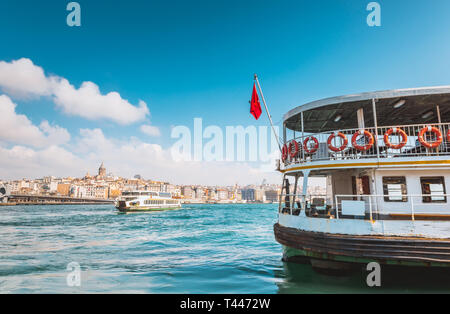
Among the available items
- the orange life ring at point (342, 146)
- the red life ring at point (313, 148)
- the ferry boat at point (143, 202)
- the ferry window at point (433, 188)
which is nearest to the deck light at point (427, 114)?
the ferry window at point (433, 188)

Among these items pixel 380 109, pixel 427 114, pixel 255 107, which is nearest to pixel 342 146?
pixel 380 109

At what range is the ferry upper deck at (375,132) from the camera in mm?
8086

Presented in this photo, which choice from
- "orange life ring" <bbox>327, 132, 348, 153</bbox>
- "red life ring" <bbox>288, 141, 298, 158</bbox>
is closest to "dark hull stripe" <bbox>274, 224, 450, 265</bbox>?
"orange life ring" <bbox>327, 132, 348, 153</bbox>

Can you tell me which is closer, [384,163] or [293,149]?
[384,163]

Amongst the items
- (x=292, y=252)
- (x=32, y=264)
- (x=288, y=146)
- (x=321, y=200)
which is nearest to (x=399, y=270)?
(x=292, y=252)

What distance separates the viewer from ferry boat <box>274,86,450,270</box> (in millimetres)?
7079

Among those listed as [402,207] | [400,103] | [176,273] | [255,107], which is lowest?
[176,273]

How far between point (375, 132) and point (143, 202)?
56.8 meters

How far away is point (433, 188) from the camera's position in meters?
8.39

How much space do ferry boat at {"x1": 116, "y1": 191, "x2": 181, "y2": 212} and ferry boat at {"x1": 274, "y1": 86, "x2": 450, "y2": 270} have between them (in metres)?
51.2

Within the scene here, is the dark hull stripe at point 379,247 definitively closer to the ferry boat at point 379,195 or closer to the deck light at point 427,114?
the ferry boat at point 379,195

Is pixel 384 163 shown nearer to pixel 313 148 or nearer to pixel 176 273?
pixel 313 148

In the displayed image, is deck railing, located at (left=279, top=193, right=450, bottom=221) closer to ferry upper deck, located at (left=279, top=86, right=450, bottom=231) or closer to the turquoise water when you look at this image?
ferry upper deck, located at (left=279, top=86, right=450, bottom=231)

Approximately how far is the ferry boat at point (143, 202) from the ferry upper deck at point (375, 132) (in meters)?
50.4
